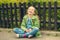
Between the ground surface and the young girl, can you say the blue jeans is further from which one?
the ground surface

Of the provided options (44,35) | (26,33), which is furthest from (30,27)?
(44,35)

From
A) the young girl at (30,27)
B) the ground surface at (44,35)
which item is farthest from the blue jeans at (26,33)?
the ground surface at (44,35)

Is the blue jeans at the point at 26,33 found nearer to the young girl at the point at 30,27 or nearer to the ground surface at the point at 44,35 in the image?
the young girl at the point at 30,27

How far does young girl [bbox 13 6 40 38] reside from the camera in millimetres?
7484

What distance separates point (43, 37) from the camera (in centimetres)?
768

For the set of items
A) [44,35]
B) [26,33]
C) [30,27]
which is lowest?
[44,35]

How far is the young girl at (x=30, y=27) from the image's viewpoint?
7.48m

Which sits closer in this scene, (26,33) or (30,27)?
(26,33)

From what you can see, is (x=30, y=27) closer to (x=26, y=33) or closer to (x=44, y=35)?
(x=26, y=33)

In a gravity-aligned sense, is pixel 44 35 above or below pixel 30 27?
below

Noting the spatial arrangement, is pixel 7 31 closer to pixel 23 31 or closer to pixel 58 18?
pixel 23 31

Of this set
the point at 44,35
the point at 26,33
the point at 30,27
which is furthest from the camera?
the point at 44,35

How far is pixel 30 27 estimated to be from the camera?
25.2ft

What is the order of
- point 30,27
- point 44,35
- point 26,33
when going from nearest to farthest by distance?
point 26,33 < point 30,27 < point 44,35
